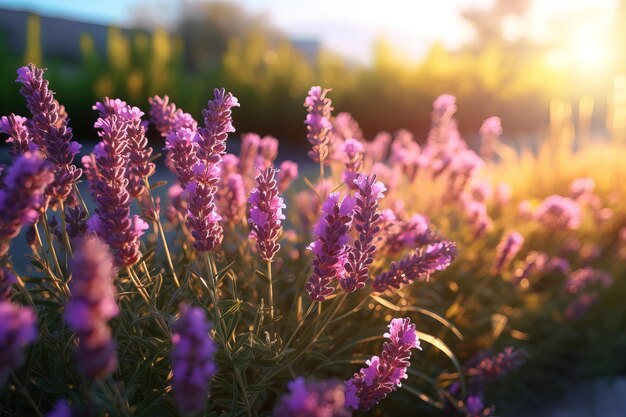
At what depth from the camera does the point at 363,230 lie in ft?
4.62

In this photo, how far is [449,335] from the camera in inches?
104

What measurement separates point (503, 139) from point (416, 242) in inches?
380

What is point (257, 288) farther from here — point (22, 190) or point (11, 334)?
point (11, 334)

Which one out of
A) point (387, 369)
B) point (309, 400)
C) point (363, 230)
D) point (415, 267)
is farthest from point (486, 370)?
point (309, 400)

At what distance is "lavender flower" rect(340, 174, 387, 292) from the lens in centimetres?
139

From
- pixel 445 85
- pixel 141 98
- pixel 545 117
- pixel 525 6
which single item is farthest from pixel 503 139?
pixel 525 6

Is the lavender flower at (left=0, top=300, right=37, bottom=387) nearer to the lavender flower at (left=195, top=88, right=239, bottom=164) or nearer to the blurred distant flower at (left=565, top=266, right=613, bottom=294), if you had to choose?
the lavender flower at (left=195, top=88, right=239, bottom=164)

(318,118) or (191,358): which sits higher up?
(318,118)

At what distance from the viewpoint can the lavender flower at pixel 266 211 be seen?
4.64ft

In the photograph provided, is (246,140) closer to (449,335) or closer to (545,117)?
(449,335)

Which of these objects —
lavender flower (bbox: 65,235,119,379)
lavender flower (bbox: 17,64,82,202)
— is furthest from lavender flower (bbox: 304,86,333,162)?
lavender flower (bbox: 65,235,119,379)

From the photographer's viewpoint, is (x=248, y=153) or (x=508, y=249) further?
(x=248, y=153)

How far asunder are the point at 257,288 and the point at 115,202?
36.5 inches

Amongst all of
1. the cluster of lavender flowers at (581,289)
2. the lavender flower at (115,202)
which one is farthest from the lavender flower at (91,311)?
the cluster of lavender flowers at (581,289)
